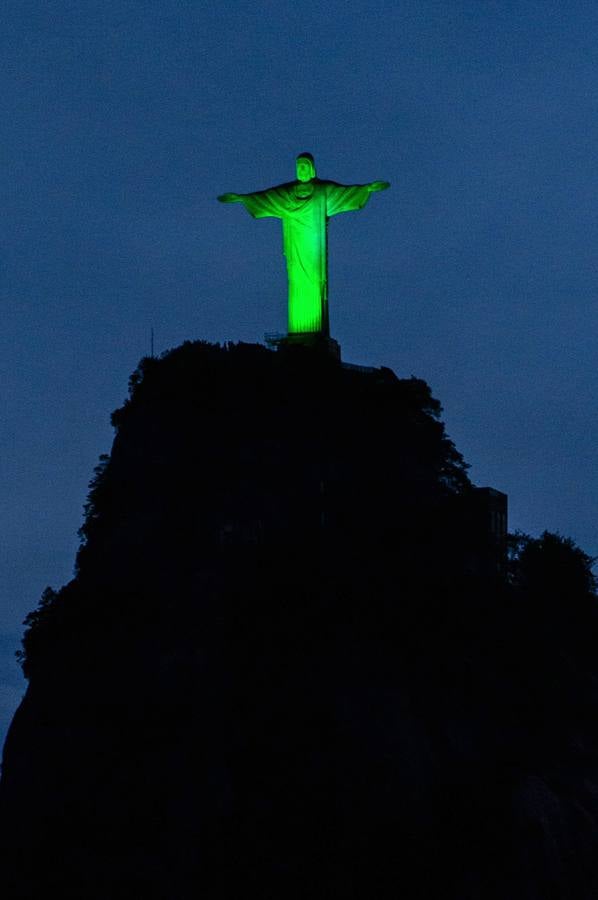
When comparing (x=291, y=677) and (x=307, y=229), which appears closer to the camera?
(x=291, y=677)

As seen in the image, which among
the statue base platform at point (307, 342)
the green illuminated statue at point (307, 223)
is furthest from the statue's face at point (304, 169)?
the statue base platform at point (307, 342)

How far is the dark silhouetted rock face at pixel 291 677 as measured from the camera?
1305 inches

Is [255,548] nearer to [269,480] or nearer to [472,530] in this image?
[269,480]

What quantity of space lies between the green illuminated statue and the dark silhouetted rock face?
203 centimetres

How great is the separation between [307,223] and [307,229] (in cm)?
16

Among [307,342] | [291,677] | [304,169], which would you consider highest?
[304,169]

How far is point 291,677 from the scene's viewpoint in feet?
115

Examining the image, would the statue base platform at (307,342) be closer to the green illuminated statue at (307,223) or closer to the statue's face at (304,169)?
the green illuminated statue at (307,223)

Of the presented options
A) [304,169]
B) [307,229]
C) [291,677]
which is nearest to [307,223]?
[307,229]

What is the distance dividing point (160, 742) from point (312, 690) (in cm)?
350

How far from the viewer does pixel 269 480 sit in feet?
128

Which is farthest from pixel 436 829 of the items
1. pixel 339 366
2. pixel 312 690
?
pixel 339 366

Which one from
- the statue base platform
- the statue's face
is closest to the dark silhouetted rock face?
the statue base platform

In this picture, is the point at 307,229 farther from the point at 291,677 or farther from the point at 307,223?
the point at 291,677
